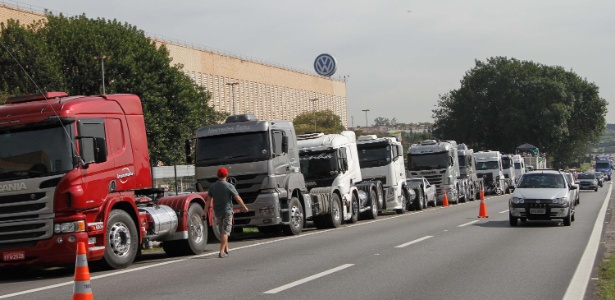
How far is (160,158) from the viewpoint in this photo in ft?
184

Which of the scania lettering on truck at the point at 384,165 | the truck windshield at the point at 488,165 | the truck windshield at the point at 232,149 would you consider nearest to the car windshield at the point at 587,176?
the truck windshield at the point at 488,165

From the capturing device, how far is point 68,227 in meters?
14.6

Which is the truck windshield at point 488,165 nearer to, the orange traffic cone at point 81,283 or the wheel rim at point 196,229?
the wheel rim at point 196,229

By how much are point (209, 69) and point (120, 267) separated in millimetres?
75826

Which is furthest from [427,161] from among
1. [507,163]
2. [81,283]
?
[81,283]

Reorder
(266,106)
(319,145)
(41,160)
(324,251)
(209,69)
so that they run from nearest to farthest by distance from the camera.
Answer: (41,160), (324,251), (319,145), (209,69), (266,106)

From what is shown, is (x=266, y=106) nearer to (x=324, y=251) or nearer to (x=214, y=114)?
(x=214, y=114)

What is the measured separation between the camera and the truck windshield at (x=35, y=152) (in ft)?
48.3

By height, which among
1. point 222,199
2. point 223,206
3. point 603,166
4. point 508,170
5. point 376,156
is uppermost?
point 376,156

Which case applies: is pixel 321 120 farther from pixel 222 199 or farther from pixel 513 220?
pixel 222 199

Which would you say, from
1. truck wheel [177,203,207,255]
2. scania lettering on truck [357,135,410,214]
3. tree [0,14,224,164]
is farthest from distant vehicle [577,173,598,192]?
truck wheel [177,203,207,255]

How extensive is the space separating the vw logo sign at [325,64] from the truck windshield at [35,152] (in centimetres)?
9314

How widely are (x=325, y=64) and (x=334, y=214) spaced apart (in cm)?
8179

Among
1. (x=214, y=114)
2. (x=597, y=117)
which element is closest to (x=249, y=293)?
(x=214, y=114)
